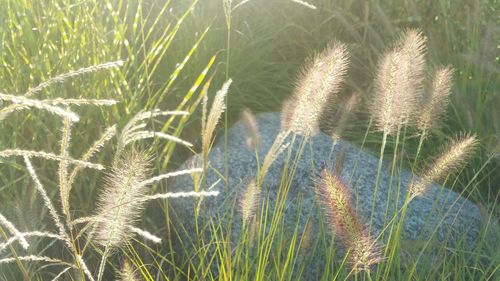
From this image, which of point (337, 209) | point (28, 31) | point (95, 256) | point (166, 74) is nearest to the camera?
point (337, 209)

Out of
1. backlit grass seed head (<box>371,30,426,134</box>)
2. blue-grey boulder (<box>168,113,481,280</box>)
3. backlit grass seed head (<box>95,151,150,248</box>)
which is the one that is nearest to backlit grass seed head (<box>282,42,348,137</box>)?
backlit grass seed head (<box>371,30,426,134</box>)

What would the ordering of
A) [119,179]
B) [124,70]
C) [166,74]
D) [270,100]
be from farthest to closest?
[270,100] → [166,74] → [124,70] → [119,179]

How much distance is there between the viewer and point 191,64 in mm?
3881

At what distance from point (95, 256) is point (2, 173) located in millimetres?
452

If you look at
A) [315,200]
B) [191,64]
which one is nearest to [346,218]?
[315,200]

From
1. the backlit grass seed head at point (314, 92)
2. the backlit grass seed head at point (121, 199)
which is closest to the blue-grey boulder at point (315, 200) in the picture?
the backlit grass seed head at point (314, 92)

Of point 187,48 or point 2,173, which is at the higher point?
point 187,48

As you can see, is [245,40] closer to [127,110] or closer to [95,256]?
[127,110]

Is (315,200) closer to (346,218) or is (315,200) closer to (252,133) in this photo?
(252,133)

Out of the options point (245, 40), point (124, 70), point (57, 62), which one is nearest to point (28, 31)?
point (57, 62)

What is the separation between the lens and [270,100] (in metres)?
4.38

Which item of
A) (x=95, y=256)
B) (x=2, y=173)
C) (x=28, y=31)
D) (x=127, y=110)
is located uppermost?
(x=28, y=31)

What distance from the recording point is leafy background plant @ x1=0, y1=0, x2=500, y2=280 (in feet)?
9.32

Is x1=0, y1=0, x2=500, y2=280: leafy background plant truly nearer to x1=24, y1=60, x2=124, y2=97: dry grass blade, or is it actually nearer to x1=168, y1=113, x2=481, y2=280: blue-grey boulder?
x1=168, y1=113, x2=481, y2=280: blue-grey boulder
